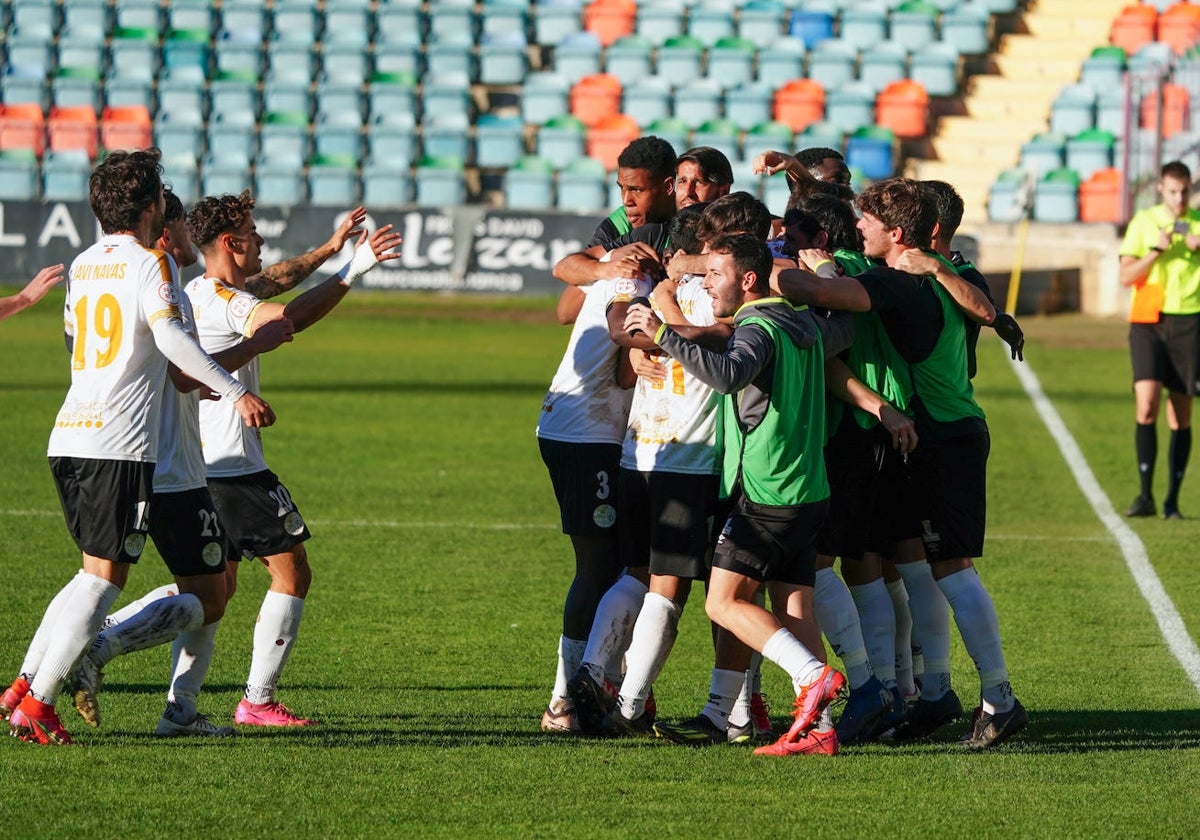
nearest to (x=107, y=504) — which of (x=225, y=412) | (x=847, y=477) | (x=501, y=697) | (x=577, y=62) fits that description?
(x=225, y=412)

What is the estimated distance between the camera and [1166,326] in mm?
12586

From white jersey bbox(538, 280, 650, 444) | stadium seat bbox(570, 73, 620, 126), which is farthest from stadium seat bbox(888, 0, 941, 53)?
white jersey bbox(538, 280, 650, 444)

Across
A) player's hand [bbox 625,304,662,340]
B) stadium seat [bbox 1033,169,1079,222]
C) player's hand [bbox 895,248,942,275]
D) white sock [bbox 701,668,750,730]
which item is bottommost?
white sock [bbox 701,668,750,730]

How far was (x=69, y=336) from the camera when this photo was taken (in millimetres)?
6309

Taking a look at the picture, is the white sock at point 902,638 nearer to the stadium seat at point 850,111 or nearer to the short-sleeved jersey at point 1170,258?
the short-sleeved jersey at point 1170,258

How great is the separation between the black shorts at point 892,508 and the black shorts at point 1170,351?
247 inches

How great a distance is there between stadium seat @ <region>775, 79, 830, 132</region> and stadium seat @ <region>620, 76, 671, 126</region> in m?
1.98

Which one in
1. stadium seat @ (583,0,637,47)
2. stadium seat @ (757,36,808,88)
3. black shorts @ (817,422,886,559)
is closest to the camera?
black shorts @ (817,422,886,559)

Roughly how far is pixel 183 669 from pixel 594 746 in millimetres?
1494

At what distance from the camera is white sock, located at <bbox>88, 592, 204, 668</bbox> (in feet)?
20.5

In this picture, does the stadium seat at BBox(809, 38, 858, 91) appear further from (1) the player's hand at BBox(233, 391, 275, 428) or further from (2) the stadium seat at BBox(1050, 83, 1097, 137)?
(1) the player's hand at BBox(233, 391, 275, 428)

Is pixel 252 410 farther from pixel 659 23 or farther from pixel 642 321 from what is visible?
pixel 659 23

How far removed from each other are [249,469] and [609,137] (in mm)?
24748

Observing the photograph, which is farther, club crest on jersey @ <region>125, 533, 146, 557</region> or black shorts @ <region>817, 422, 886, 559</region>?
black shorts @ <region>817, 422, 886, 559</region>
